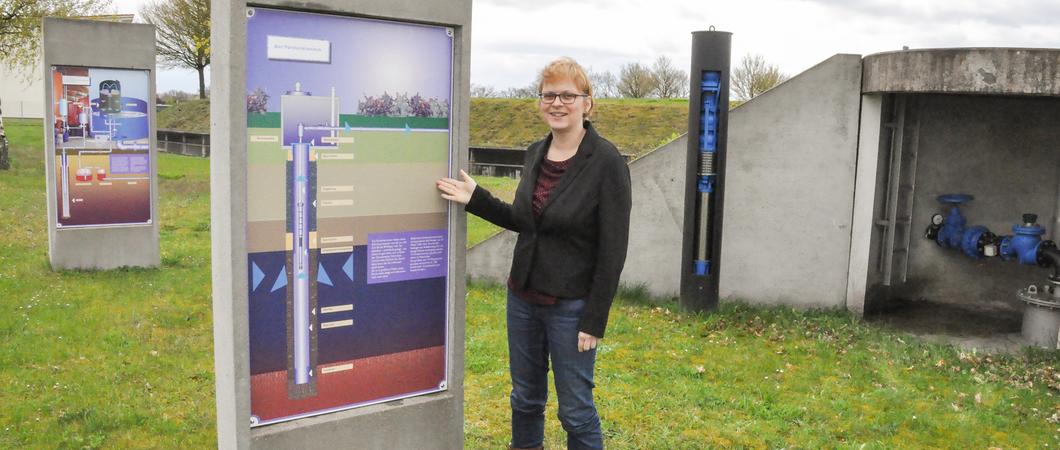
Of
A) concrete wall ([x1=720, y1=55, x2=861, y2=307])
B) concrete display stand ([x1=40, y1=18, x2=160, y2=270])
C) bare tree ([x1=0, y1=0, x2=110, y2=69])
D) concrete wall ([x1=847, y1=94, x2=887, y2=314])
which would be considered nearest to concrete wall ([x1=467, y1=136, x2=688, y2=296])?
concrete wall ([x1=720, y1=55, x2=861, y2=307])

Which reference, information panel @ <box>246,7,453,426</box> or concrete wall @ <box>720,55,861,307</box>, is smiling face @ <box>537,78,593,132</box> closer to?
information panel @ <box>246,7,453,426</box>

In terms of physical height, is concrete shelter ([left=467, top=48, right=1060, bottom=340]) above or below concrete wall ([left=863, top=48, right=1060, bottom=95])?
below

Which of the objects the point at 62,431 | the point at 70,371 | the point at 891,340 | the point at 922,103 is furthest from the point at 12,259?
the point at 922,103

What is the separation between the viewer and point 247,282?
344 cm

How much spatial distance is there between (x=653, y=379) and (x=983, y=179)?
17.8 ft

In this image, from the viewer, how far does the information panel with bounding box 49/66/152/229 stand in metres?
10.6

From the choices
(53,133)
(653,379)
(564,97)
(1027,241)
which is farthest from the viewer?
(53,133)

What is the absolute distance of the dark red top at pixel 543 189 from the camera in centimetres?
402

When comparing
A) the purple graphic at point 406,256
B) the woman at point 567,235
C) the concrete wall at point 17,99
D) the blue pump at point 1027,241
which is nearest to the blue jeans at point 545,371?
the woman at point 567,235

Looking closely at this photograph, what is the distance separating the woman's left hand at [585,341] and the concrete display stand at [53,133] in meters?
8.76

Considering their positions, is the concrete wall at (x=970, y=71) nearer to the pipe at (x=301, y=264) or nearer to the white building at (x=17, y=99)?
the pipe at (x=301, y=264)

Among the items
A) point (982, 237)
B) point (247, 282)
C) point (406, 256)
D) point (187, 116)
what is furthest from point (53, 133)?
point (187, 116)

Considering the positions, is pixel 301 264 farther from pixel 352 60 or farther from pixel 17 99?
pixel 17 99

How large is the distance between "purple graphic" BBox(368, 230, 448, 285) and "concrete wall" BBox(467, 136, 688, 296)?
5651mm
